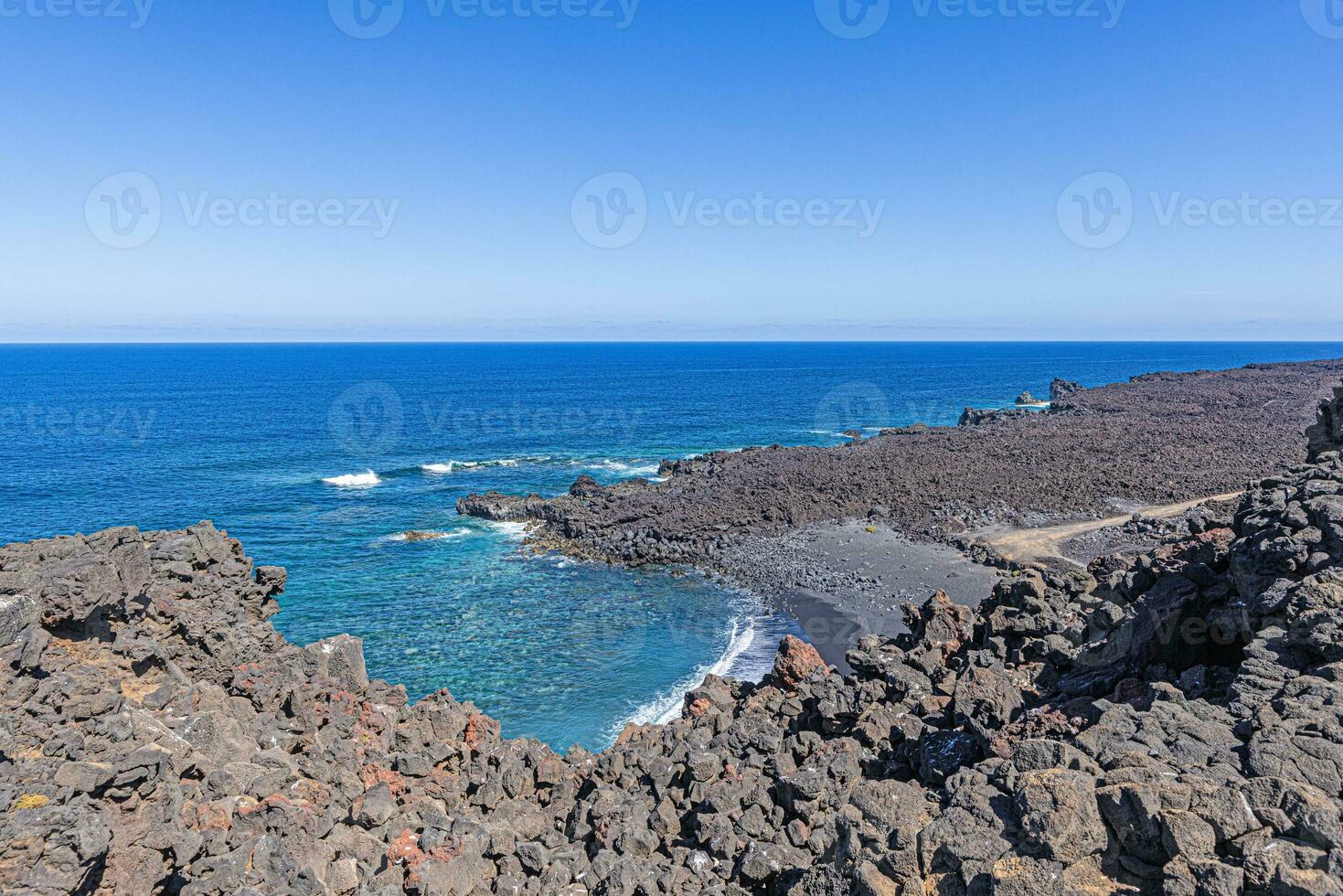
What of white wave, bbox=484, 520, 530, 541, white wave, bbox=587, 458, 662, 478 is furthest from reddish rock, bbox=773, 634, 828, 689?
white wave, bbox=587, 458, 662, 478

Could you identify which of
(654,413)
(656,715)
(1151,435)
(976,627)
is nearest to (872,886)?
(976,627)

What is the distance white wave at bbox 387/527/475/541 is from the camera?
49156mm

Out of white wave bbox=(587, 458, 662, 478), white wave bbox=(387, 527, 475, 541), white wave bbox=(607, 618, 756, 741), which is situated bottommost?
white wave bbox=(607, 618, 756, 741)

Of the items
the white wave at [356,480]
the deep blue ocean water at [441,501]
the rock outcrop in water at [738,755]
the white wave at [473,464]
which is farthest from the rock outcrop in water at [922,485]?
the rock outcrop in water at [738,755]

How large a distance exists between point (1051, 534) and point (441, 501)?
42.2 metres

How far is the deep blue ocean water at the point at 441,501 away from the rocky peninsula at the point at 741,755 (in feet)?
29.6

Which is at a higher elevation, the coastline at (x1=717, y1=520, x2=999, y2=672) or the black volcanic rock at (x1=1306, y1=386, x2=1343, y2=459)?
the black volcanic rock at (x1=1306, y1=386, x2=1343, y2=459)

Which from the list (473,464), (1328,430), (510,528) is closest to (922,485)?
(510,528)

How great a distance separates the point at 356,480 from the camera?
6575 centimetres

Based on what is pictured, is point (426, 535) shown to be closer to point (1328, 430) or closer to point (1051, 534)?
point (1051, 534)

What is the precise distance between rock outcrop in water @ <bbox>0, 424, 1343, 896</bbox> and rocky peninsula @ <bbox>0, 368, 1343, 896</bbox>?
51mm

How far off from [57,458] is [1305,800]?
8874 cm

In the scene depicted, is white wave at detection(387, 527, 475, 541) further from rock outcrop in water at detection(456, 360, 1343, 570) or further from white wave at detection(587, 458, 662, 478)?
white wave at detection(587, 458, 662, 478)

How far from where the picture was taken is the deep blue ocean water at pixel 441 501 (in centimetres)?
3086
